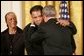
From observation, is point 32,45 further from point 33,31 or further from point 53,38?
point 53,38

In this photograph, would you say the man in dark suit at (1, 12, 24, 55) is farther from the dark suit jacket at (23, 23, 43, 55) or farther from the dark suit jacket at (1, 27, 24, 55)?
the dark suit jacket at (23, 23, 43, 55)

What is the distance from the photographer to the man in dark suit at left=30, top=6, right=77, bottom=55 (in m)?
3.29

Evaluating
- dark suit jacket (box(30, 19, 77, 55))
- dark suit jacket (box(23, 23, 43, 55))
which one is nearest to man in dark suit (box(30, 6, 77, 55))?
dark suit jacket (box(30, 19, 77, 55))

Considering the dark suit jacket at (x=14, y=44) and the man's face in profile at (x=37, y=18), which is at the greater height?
the man's face in profile at (x=37, y=18)

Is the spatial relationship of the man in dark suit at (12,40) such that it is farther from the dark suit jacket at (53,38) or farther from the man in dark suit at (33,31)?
the dark suit jacket at (53,38)

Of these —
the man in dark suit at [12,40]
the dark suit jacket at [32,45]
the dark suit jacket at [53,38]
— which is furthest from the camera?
the man in dark suit at [12,40]

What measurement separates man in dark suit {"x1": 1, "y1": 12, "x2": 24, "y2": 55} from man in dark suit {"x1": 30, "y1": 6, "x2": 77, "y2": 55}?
774 mm

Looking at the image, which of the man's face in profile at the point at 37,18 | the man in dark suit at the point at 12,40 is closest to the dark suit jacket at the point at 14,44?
the man in dark suit at the point at 12,40

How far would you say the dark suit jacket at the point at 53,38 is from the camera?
10.8 feet

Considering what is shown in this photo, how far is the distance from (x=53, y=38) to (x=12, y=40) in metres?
0.97

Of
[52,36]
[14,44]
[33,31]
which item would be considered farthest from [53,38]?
[14,44]

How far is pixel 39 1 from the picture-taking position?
4.84 m

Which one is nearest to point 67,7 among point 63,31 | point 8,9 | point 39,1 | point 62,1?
point 62,1

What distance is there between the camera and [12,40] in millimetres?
4094
